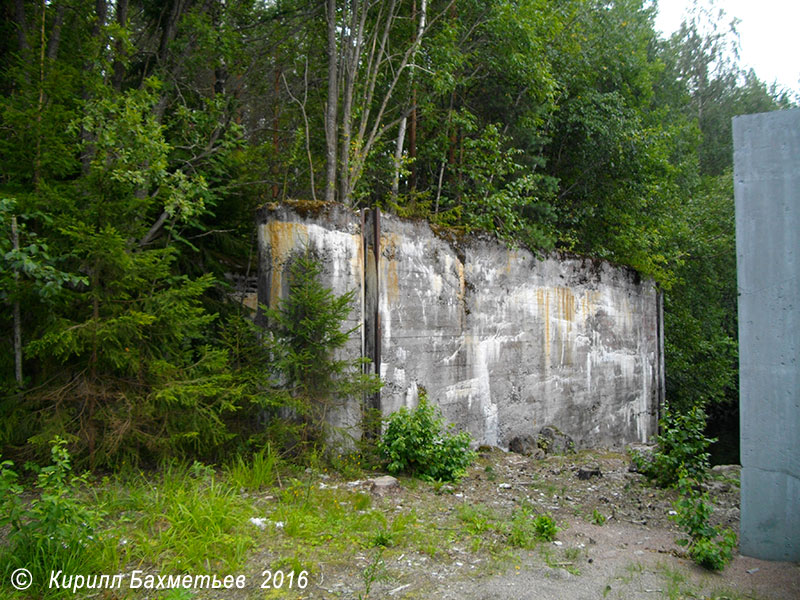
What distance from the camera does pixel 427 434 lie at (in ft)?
18.9

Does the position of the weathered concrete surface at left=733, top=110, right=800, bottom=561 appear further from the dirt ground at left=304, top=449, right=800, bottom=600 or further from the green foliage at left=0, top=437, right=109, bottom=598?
the green foliage at left=0, top=437, right=109, bottom=598

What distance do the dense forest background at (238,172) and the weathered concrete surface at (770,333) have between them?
8.48 ft

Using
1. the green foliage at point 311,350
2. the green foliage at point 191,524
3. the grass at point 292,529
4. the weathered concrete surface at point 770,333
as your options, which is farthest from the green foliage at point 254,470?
the weathered concrete surface at point 770,333

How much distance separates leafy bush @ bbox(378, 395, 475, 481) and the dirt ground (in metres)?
0.24

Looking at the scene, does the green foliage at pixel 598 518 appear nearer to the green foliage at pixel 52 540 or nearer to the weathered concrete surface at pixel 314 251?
the weathered concrete surface at pixel 314 251

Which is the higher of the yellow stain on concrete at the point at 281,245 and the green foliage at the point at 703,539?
the yellow stain on concrete at the point at 281,245

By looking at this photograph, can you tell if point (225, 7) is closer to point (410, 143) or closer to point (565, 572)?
point (410, 143)

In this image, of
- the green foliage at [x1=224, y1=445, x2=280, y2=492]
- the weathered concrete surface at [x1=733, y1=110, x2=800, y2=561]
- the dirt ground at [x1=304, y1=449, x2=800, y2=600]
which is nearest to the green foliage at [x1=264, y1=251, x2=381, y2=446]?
the green foliage at [x1=224, y1=445, x2=280, y2=492]

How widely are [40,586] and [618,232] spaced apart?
1064 cm

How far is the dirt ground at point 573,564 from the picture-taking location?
333 cm

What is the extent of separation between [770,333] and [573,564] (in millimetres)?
2089

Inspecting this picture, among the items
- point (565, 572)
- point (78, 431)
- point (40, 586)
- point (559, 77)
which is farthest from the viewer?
point (559, 77)

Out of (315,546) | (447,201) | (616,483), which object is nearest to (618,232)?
(447,201)

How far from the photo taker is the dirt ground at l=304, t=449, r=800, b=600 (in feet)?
10.9
